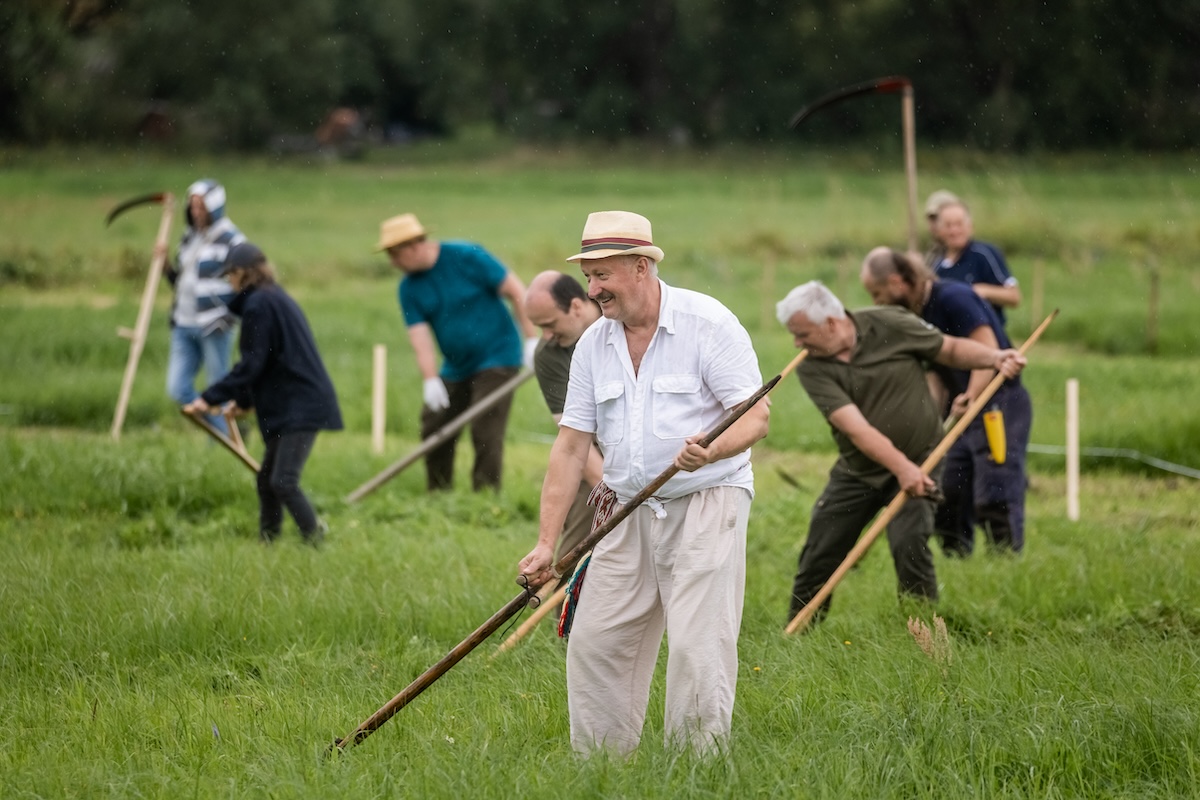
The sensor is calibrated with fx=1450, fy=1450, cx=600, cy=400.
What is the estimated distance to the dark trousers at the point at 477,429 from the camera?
8.97 m

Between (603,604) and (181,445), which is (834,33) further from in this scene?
(603,604)

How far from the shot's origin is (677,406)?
4.50 m

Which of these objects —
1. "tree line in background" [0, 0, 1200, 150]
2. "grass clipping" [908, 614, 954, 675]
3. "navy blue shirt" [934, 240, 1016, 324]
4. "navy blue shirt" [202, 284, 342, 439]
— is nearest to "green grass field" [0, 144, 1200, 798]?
"grass clipping" [908, 614, 954, 675]

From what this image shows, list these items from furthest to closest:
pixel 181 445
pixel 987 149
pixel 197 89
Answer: pixel 197 89, pixel 987 149, pixel 181 445

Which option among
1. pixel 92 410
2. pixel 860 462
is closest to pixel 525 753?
pixel 860 462

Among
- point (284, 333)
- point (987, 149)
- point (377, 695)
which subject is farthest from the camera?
point (987, 149)

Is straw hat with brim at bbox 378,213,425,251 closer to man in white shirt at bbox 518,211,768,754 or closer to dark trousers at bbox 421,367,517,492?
dark trousers at bbox 421,367,517,492

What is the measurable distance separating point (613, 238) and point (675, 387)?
0.50 m

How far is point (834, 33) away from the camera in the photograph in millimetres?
47438

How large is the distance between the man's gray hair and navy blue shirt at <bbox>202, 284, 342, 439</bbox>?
277 centimetres

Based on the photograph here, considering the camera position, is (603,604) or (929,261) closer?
(603,604)

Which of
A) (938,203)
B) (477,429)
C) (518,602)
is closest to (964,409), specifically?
(938,203)

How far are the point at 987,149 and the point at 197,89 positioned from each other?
82.4 feet

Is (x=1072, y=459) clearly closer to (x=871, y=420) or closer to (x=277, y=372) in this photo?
(x=871, y=420)
